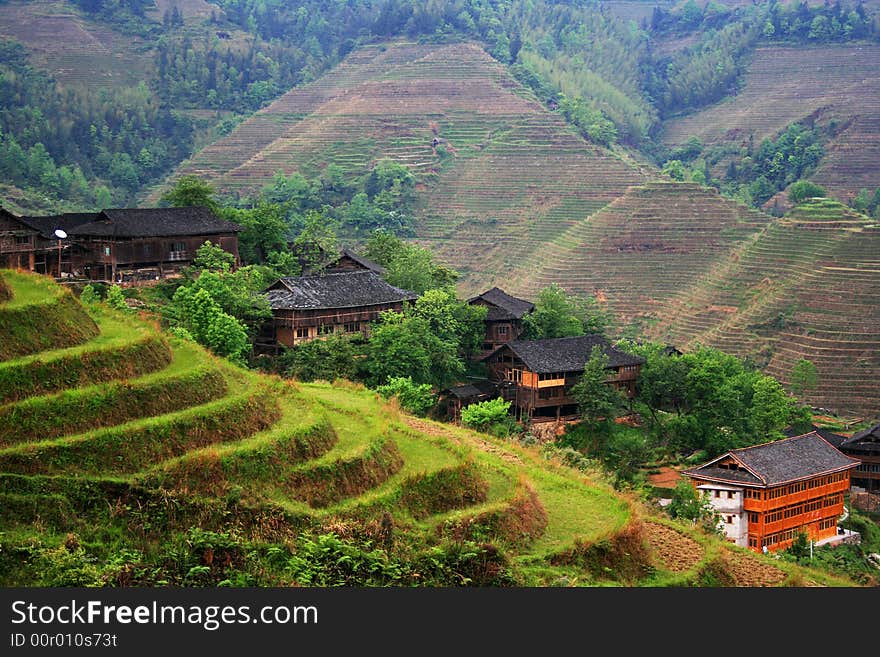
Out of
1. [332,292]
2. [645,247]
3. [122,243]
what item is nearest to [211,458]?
[332,292]

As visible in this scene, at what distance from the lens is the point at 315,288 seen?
38.2 meters

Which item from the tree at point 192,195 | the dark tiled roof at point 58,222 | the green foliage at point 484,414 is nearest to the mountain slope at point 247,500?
the green foliage at point 484,414

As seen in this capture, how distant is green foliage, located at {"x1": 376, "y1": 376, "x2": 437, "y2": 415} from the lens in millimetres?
34281

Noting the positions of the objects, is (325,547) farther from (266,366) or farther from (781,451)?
(781,451)

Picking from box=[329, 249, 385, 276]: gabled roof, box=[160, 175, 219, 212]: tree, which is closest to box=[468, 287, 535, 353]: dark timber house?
box=[329, 249, 385, 276]: gabled roof

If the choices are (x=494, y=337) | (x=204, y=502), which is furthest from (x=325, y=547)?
(x=494, y=337)

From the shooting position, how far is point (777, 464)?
35031 mm

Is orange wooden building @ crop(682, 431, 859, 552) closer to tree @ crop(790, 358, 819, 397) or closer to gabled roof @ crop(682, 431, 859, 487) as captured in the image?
gabled roof @ crop(682, 431, 859, 487)

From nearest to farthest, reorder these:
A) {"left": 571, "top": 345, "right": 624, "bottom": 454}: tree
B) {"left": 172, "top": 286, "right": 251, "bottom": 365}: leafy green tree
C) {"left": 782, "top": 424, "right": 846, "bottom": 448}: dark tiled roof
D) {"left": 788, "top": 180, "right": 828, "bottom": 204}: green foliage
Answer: {"left": 172, "top": 286, "right": 251, "bottom": 365}: leafy green tree → {"left": 571, "top": 345, "right": 624, "bottom": 454}: tree → {"left": 782, "top": 424, "right": 846, "bottom": 448}: dark tiled roof → {"left": 788, "top": 180, "right": 828, "bottom": 204}: green foliage

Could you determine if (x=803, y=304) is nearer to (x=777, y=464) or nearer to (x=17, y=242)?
(x=777, y=464)

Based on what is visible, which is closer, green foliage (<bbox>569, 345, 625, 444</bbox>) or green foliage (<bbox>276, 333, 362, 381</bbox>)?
green foliage (<bbox>276, 333, 362, 381</bbox>)

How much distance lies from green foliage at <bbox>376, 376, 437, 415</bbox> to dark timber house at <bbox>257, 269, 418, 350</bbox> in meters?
2.81

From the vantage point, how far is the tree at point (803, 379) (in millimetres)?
52969

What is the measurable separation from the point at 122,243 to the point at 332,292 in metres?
6.10
